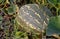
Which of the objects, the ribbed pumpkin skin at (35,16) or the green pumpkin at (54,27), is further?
the ribbed pumpkin skin at (35,16)

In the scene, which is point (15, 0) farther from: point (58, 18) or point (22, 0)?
point (58, 18)

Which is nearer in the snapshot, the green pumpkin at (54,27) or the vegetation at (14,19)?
the green pumpkin at (54,27)

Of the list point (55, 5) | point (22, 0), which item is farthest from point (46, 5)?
point (22, 0)

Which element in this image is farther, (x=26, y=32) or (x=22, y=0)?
(x=22, y=0)

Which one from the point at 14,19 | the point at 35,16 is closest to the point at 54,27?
the point at 35,16

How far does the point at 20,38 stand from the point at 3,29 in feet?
0.66

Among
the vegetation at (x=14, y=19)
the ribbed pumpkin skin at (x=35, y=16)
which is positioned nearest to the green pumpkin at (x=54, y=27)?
the vegetation at (x=14, y=19)

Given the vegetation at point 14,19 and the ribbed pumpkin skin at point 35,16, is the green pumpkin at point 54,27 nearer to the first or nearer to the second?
the vegetation at point 14,19

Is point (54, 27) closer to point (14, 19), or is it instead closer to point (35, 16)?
point (35, 16)

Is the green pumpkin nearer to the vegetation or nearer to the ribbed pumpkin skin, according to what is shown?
the vegetation

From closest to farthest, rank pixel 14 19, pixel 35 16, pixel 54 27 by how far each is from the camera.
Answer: pixel 54 27, pixel 35 16, pixel 14 19

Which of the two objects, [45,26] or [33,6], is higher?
[33,6]

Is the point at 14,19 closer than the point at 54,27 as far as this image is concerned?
No

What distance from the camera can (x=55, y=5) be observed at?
5.82 ft
